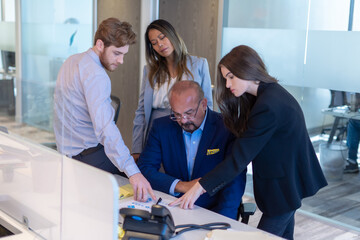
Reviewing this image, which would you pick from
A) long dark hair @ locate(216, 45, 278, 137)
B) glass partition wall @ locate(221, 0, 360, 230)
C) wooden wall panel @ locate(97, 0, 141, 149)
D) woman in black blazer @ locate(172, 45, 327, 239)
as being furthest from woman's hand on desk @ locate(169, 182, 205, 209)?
wooden wall panel @ locate(97, 0, 141, 149)

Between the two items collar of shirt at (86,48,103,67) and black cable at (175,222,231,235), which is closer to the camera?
black cable at (175,222,231,235)

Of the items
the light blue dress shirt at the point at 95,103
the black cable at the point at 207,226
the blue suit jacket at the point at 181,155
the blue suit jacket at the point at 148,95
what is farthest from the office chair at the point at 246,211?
the blue suit jacket at the point at 148,95

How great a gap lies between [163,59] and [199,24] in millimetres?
1741

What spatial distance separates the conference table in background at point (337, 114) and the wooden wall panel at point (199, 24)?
1.19 metres

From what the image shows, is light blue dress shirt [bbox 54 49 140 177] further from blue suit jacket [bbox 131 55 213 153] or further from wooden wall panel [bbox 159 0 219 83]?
wooden wall panel [bbox 159 0 219 83]

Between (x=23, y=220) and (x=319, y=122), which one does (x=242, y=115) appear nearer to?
(x=23, y=220)

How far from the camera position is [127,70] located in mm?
5418

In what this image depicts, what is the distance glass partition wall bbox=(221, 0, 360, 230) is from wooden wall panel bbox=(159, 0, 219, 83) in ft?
0.81

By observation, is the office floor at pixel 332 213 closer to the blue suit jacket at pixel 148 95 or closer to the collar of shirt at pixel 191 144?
the blue suit jacket at pixel 148 95

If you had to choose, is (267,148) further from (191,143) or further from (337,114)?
(337,114)

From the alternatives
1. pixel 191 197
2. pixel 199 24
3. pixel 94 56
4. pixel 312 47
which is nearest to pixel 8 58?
pixel 199 24

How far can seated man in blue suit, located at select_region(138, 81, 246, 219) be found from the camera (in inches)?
90.4

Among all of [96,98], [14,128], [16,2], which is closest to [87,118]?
[96,98]

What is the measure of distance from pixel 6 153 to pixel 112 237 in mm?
712
